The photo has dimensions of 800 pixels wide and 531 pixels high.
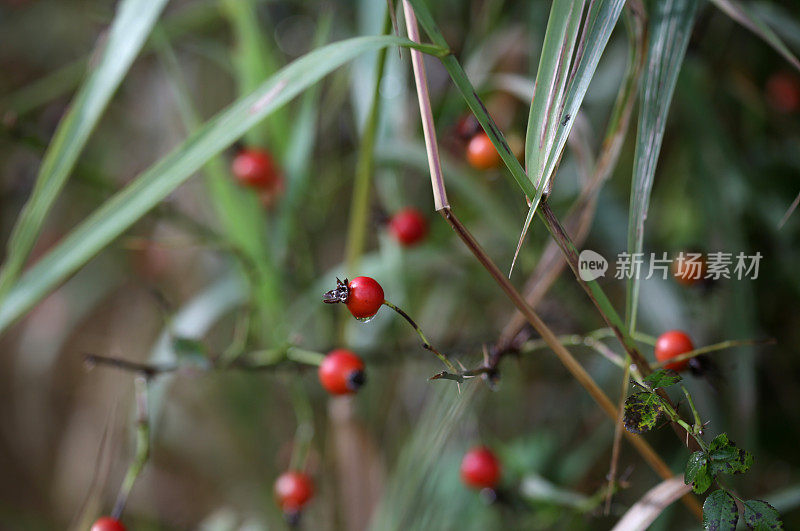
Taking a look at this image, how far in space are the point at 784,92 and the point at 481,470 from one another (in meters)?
0.60

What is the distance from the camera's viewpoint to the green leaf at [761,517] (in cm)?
29

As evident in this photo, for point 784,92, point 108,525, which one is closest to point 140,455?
point 108,525

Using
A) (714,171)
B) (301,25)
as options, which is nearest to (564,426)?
(714,171)

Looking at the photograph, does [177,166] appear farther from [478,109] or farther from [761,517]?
[761,517]

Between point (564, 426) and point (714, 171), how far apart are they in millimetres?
339

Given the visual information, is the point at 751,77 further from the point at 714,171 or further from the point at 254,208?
the point at 254,208

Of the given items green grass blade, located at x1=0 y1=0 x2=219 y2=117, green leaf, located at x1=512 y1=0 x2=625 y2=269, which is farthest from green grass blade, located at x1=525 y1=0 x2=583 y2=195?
green grass blade, located at x1=0 y1=0 x2=219 y2=117

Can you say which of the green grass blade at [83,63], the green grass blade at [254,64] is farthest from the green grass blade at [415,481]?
the green grass blade at [83,63]

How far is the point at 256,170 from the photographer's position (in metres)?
0.67

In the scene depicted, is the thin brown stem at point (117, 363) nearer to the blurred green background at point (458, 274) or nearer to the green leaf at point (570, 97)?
the blurred green background at point (458, 274)

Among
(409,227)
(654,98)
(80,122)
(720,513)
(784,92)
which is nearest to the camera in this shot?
(720,513)

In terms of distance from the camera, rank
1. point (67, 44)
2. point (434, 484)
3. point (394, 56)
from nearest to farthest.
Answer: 1. point (434, 484)
2. point (394, 56)
3. point (67, 44)

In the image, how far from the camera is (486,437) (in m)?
0.74

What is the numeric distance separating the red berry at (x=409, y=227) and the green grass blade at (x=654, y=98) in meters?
0.28
